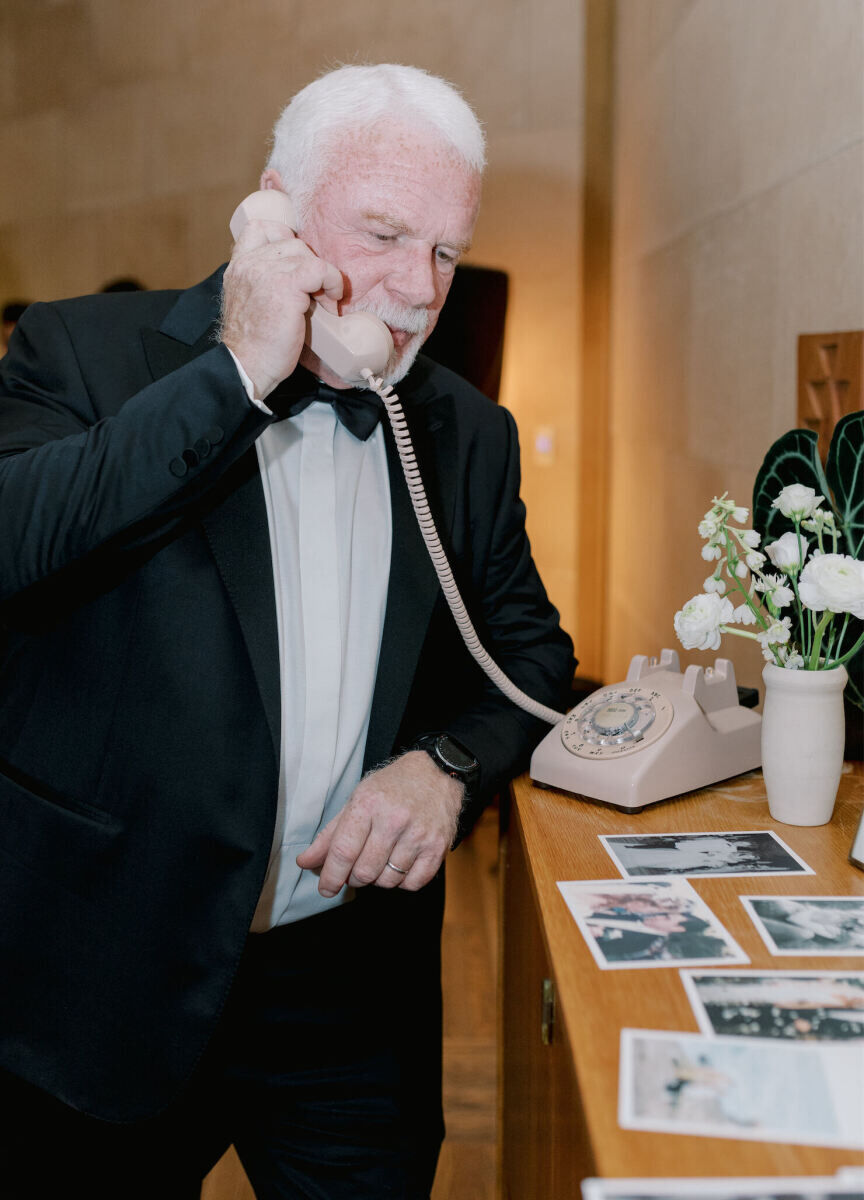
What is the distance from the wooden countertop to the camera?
1.86 feet

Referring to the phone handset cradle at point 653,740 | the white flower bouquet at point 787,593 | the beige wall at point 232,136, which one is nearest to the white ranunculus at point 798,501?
the white flower bouquet at point 787,593

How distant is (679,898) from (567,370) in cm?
283

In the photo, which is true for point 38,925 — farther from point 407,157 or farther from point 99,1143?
point 407,157

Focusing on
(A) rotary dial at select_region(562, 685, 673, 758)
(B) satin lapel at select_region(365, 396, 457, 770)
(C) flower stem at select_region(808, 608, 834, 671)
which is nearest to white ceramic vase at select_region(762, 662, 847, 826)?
(C) flower stem at select_region(808, 608, 834, 671)

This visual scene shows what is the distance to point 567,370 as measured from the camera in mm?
3498

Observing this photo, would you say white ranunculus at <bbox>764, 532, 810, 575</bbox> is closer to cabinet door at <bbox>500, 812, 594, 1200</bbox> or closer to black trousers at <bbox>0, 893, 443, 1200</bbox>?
cabinet door at <bbox>500, 812, 594, 1200</bbox>

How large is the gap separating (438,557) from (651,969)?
1.82 feet

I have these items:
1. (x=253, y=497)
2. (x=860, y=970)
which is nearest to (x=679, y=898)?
(x=860, y=970)

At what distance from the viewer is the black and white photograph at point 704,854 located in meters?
0.93

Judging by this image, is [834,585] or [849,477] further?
[849,477]

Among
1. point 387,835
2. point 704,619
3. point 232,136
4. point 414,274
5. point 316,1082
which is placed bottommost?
point 316,1082

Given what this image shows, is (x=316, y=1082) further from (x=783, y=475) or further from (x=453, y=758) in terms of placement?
(x=783, y=475)

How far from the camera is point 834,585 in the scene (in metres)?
0.95

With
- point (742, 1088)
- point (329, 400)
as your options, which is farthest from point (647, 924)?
point (329, 400)
